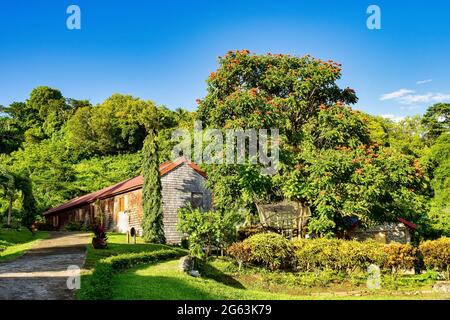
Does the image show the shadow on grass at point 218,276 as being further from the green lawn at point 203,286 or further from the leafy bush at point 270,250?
the leafy bush at point 270,250

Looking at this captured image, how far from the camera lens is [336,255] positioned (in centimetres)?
2027

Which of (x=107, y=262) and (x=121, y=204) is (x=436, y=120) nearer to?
(x=121, y=204)

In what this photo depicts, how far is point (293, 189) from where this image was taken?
22.9 m

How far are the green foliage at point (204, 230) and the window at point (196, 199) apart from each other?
33.5ft

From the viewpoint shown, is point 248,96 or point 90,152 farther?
point 90,152

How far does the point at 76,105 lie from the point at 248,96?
67510mm

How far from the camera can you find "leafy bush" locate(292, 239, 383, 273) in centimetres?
2020

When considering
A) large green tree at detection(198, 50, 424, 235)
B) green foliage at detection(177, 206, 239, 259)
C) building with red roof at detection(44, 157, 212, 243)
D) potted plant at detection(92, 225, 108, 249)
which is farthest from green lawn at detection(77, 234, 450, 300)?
building with red roof at detection(44, 157, 212, 243)

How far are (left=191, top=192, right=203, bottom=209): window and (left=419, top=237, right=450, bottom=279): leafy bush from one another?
17.0 meters

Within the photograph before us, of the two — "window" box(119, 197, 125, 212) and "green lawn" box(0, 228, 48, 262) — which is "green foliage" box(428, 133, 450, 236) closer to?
"window" box(119, 197, 125, 212)

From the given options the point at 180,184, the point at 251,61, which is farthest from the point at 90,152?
the point at 251,61

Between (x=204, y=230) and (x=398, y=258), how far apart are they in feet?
31.9
